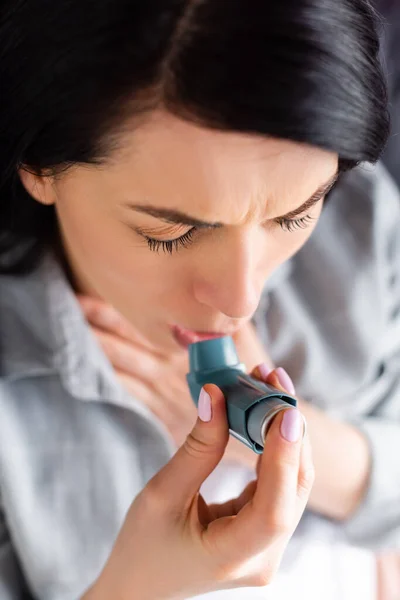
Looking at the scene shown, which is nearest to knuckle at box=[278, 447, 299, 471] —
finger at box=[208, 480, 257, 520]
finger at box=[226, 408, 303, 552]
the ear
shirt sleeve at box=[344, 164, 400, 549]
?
finger at box=[226, 408, 303, 552]

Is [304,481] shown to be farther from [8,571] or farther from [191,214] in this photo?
[8,571]

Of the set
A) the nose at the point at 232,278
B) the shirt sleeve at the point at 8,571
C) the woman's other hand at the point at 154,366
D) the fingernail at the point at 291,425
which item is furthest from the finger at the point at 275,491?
the shirt sleeve at the point at 8,571

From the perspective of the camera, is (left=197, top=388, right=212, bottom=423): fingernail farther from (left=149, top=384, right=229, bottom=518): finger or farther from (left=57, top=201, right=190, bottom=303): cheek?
(left=57, top=201, right=190, bottom=303): cheek

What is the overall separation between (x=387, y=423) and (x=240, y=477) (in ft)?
0.82

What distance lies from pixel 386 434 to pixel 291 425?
493 mm

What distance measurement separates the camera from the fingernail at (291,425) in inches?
19.9

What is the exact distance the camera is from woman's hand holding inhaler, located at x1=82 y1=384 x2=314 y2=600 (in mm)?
526

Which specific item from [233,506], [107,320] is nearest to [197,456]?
[233,506]

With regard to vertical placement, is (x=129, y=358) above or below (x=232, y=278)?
below

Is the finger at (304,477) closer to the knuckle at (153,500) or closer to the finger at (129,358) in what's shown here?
the knuckle at (153,500)

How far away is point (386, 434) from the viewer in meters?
0.95

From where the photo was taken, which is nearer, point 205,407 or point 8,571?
point 205,407

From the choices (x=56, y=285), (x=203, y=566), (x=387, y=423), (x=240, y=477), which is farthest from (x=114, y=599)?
(x=387, y=423)

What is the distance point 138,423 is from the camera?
34.1 inches
